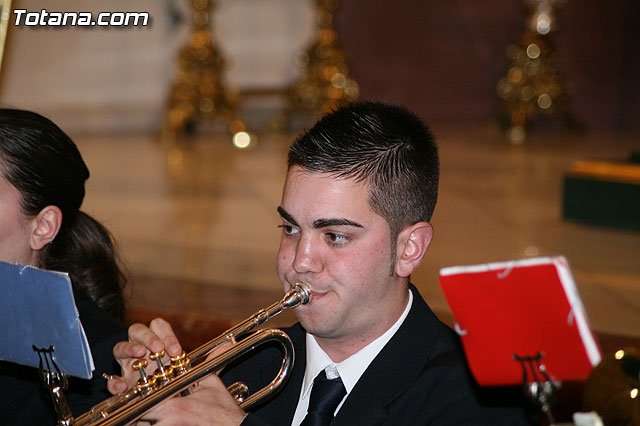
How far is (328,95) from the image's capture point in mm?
9602

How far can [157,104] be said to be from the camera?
32.7 feet

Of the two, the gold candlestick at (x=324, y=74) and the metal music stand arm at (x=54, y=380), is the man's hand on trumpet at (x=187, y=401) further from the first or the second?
the gold candlestick at (x=324, y=74)

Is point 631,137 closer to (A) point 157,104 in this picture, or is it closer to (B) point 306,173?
(A) point 157,104

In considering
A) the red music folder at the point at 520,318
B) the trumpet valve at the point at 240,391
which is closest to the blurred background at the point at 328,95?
the trumpet valve at the point at 240,391

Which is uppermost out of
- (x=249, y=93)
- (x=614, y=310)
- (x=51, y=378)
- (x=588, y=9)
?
(x=588, y=9)

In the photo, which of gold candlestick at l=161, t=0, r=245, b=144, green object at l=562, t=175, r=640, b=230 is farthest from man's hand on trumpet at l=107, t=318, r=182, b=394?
gold candlestick at l=161, t=0, r=245, b=144

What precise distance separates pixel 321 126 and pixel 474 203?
15.5ft

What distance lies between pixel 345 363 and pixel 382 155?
0.44 metres

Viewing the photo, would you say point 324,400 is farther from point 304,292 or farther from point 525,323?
point 525,323

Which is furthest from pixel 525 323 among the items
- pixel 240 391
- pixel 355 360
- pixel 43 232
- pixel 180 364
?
pixel 43 232

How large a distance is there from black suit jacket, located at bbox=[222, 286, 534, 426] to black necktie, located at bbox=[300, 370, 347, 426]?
0.03 meters

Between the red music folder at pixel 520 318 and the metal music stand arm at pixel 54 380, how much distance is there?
30.7 inches

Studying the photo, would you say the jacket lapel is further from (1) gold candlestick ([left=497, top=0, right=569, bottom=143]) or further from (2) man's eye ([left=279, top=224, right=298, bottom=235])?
(1) gold candlestick ([left=497, top=0, right=569, bottom=143])

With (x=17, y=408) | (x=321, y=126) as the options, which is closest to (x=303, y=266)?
(x=321, y=126)
